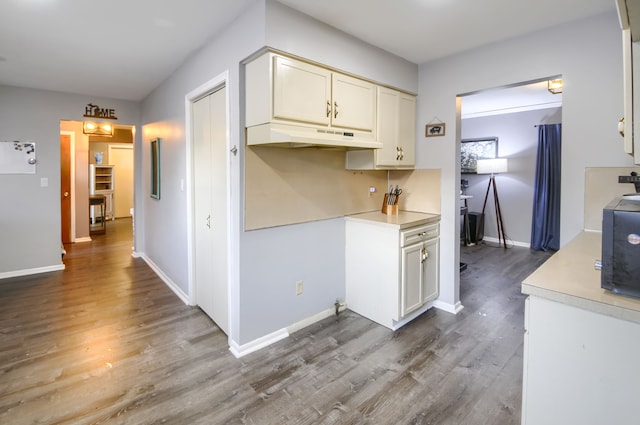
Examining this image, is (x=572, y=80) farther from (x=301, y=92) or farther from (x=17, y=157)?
(x=17, y=157)

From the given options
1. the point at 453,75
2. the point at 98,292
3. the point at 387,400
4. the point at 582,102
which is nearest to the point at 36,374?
the point at 98,292

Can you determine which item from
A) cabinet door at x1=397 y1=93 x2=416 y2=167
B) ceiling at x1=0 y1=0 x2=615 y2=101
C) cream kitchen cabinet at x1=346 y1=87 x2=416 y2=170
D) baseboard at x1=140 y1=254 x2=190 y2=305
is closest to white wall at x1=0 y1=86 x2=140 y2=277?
ceiling at x1=0 y1=0 x2=615 y2=101

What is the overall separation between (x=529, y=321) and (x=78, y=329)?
134 inches

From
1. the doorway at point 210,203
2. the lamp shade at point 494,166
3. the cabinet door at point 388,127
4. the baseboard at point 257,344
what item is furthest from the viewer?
the lamp shade at point 494,166

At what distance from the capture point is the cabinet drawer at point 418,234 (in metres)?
2.70

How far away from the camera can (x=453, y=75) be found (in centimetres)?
307

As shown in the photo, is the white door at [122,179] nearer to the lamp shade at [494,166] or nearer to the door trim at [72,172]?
the door trim at [72,172]

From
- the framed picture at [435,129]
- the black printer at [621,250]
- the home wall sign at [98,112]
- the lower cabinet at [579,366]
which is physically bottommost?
the lower cabinet at [579,366]

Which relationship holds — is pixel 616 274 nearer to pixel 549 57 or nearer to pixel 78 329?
pixel 549 57

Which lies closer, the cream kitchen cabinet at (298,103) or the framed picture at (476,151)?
the cream kitchen cabinet at (298,103)

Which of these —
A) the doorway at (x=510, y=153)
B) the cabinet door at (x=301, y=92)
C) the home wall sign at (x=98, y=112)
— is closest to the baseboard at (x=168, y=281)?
the home wall sign at (x=98, y=112)

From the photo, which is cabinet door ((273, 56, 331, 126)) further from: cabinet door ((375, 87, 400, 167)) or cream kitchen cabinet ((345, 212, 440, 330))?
cream kitchen cabinet ((345, 212, 440, 330))

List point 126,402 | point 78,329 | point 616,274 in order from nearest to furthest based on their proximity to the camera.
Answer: point 616,274 < point 126,402 < point 78,329

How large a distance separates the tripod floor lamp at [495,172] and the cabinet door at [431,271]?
335 centimetres
